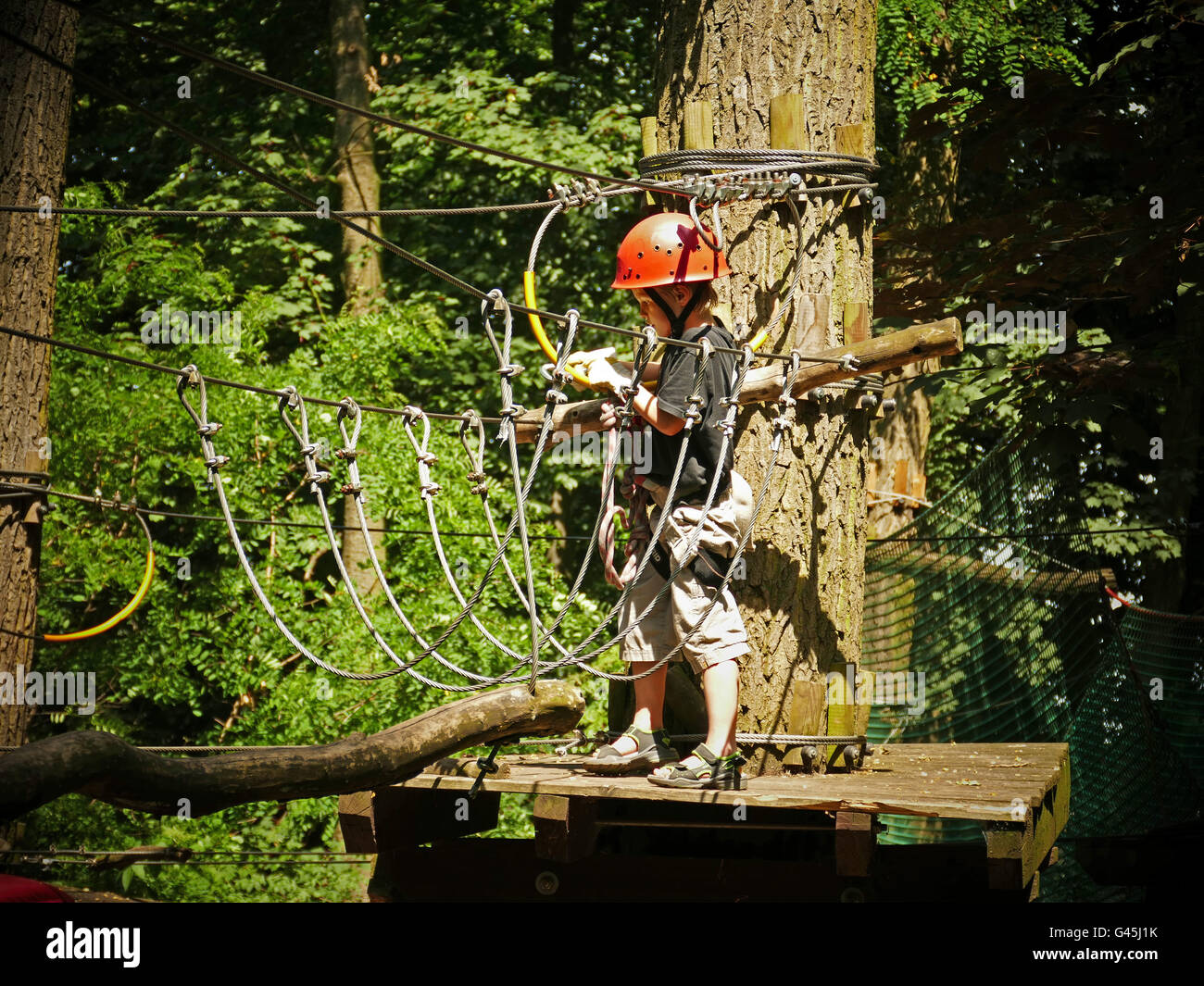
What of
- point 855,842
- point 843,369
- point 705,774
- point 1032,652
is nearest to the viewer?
point 855,842

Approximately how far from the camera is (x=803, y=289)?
387cm

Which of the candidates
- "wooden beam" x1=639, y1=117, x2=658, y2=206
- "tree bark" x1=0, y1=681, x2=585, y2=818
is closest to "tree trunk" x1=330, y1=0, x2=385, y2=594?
"wooden beam" x1=639, y1=117, x2=658, y2=206

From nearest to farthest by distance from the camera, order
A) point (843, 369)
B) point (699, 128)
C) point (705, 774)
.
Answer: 1. point (705, 774)
2. point (843, 369)
3. point (699, 128)

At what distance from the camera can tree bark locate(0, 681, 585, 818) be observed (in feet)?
7.51

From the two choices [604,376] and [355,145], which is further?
[355,145]

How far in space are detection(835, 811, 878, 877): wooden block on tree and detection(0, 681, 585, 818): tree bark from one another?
1.03 metres

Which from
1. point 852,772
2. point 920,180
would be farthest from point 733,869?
point 920,180

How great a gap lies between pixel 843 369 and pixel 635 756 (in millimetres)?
1228

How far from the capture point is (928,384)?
229 inches

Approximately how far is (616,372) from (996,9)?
18.0 feet

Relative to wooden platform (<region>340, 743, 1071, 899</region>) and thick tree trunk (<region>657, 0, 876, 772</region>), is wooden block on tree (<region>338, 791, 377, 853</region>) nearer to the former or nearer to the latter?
wooden platform (<region>340, 743, 1071, 899</region>)

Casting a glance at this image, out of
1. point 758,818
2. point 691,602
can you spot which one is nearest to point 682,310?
point 691,602

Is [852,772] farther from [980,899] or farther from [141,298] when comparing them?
[141,298]

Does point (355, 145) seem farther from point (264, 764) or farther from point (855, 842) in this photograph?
point (855, 842)
